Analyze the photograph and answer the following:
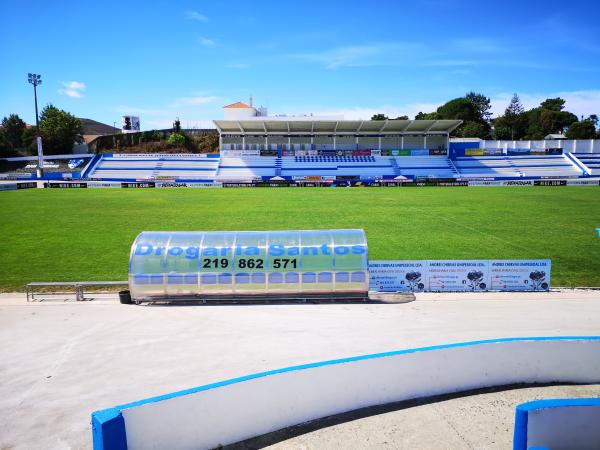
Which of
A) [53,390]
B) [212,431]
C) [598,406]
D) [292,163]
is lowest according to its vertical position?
[53,390]

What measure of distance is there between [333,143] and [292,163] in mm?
8822

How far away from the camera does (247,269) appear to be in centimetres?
1345

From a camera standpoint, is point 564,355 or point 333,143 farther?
Result: point 333,143

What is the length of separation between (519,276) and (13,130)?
95.7 m

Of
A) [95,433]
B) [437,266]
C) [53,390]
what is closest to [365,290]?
[437,266]

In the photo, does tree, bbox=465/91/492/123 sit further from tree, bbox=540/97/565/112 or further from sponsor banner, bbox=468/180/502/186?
sponsor banner, bbox=468/180/502/186

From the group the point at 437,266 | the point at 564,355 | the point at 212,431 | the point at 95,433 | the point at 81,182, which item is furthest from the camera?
the point at 81,182

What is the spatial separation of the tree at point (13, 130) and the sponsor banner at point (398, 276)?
8992 centimetres

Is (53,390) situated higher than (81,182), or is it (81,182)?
(81,182)

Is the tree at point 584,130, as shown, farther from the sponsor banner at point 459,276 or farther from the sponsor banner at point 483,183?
the sponsor banner at point 459,276

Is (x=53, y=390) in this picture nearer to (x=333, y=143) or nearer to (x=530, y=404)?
(x=530, y=404)

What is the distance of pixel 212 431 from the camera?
5867 mm

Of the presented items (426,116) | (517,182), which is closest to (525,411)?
(517,182)

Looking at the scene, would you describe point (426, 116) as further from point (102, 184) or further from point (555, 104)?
point (102, 184)
